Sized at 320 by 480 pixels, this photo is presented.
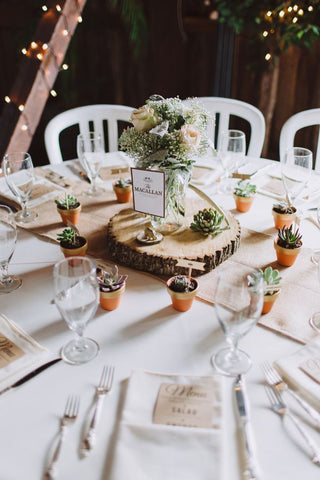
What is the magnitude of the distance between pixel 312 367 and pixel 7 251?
843mm

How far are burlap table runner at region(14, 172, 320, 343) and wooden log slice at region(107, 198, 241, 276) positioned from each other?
5 centimetres

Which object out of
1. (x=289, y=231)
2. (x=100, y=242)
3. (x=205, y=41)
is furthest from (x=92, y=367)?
(x=205, y=41)

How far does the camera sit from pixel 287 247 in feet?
4.22

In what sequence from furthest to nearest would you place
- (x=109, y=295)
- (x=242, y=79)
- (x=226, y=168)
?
1. (x=242, y=79)
2. (x=226, y=168)
3. (x=109, y=295)

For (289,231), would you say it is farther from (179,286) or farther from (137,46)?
(137,46)

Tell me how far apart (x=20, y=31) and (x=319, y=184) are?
120 inches

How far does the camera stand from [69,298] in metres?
0.97

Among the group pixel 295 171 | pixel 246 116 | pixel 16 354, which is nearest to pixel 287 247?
pixel 295 171

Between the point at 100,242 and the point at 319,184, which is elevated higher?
the point at 319,184

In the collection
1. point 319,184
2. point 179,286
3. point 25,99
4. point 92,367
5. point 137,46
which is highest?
point 137,46

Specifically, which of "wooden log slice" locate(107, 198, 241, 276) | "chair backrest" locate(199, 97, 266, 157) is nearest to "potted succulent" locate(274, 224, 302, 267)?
"wooden log slice" locate(107, 198, 241, 276)

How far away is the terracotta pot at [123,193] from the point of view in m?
1.70

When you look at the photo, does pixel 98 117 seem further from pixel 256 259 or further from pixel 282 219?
pixel 256 259

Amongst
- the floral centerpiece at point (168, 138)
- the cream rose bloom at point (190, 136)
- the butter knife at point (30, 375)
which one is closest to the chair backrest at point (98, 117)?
the floral centerpiece at point (168, 138)
